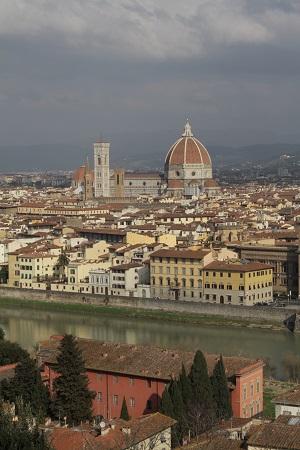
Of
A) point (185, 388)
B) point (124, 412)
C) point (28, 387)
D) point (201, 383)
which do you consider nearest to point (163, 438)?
point (185, 388)

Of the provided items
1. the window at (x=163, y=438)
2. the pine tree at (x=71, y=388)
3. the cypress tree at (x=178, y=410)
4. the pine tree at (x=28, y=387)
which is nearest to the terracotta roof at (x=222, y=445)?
the window at (x=163, y=438)

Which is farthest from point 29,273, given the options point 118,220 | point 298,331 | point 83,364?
point 83,364

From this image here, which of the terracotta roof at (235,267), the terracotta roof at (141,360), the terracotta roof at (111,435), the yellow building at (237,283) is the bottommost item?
the terracotta roof at (111,435)

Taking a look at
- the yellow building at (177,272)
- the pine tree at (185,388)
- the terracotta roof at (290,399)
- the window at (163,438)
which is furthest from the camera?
the yellow building at (177,272)

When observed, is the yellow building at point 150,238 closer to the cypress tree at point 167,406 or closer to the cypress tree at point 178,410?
the cypress tree at point 178,410

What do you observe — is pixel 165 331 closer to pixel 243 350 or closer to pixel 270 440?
pixel 243 350

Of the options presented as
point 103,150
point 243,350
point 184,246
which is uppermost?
point 103,150

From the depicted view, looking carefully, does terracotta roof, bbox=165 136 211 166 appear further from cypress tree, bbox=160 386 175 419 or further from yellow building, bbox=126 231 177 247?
cypress tree, bbox=160 386 175 419

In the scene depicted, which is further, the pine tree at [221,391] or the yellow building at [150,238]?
the yellow building at [150,238]

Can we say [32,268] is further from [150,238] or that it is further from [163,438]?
[163,438]
